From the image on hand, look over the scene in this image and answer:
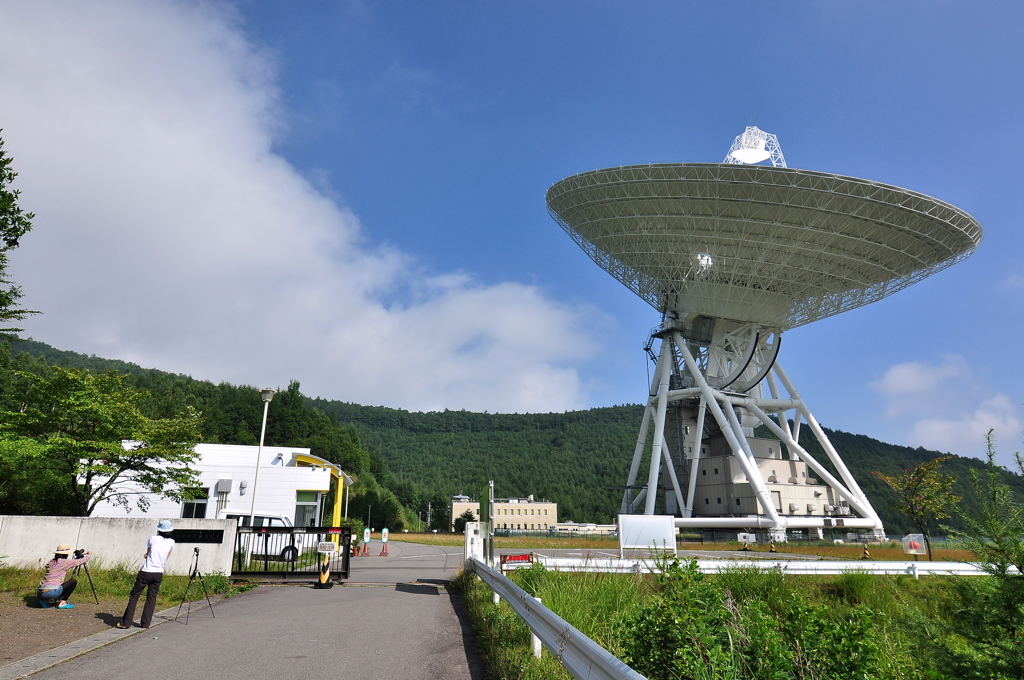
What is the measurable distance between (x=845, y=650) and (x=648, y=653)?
4.41 feet

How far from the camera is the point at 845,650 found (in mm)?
3863

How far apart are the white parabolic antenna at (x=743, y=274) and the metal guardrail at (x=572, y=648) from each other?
33617 millimetres

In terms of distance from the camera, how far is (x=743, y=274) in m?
40.9

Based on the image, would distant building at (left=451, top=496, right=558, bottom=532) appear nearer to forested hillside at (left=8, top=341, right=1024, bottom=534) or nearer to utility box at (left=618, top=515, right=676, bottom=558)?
forested hillside at (left=8, top=341, right=1024, bottom=534)

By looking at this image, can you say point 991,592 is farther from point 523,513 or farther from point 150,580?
point 523,513

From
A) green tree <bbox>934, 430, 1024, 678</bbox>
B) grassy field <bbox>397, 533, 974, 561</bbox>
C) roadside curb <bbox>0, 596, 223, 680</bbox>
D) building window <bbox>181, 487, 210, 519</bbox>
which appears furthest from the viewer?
building window <bbox>181, 487, 210, 519</bbox>

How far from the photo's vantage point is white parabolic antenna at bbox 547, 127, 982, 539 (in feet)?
118

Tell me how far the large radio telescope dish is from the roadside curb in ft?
112

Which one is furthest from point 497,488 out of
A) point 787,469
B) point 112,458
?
point 112,458

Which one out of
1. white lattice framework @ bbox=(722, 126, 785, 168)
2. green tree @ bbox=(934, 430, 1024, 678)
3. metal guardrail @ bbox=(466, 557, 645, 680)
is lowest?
metal guardrail @ bbox=(466, 557, 645, 680)

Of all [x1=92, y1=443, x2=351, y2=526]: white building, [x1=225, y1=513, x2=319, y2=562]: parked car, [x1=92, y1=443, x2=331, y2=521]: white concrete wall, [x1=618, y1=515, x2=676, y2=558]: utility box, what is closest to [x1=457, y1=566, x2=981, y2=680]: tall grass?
[x1=225, y1=513, x2=319, y2=562]: parked car

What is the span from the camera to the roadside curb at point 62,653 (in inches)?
229

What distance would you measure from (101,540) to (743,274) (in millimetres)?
37870

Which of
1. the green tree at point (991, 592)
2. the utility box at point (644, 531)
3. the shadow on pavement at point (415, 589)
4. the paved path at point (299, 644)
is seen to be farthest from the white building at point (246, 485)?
the green tree at point (991, 592)
